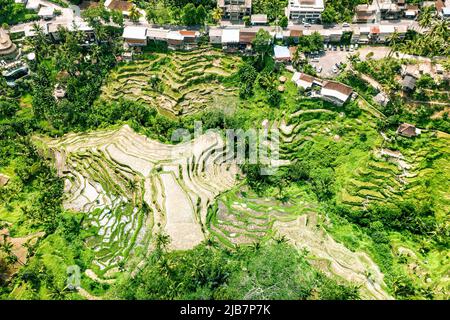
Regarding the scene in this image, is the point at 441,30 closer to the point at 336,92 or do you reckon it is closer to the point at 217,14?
the point at 336,92

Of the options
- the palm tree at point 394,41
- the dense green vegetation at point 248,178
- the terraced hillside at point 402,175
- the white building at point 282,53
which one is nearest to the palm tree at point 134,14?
the dense green vegetation at point 248,178

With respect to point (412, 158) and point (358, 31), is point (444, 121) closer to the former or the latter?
point (412, 158)

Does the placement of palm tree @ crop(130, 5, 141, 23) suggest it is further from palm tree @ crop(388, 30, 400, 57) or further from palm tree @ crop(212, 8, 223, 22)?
palm tree @ crop(388, 30, 400, 57)

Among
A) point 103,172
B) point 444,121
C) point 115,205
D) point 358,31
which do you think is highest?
point 358,31

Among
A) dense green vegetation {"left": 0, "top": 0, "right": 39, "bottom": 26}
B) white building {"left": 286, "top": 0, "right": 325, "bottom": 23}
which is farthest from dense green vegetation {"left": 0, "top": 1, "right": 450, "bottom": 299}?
dense green vegetation {"left": 0, "top": 0, "right": 39, "bottom": 26}

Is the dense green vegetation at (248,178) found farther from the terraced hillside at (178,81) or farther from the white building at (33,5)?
the white building at (33,5)

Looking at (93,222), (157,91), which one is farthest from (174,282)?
(157,91)
